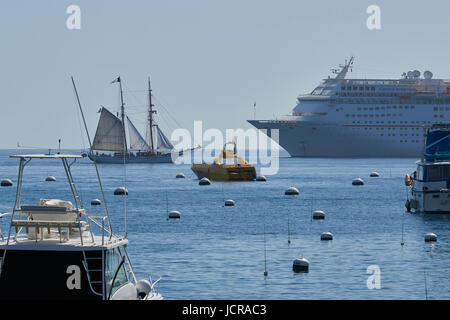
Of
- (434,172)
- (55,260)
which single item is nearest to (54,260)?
(55,260)

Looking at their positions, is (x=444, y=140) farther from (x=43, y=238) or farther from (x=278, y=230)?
(x=43, y=238)

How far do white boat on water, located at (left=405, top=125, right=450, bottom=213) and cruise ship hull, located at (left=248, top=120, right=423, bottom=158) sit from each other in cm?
12803

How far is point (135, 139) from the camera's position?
176625mm

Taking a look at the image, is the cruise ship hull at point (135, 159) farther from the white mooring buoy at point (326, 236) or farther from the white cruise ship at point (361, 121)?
the white mooring buoy at point (326, 236)

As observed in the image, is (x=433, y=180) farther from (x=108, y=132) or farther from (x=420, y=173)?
(x=108, y=132)

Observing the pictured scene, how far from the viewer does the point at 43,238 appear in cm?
1812

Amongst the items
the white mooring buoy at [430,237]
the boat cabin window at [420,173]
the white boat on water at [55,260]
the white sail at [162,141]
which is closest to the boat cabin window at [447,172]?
the boat cabin window at [420,173]

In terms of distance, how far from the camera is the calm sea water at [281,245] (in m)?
32.8

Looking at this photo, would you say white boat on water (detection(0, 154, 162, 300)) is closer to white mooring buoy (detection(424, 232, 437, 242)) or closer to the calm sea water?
the calm sea water

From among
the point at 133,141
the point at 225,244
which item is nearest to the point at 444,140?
the point at 225,244

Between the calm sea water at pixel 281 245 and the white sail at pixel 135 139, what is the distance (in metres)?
80.8

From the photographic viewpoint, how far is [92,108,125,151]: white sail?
163m

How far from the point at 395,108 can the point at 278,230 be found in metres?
145

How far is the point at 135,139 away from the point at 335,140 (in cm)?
4601
